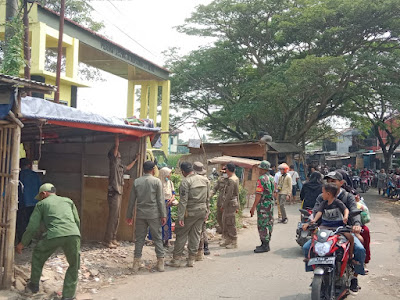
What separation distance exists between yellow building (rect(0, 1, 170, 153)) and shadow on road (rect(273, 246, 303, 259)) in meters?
8.69

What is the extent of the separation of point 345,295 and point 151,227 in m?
2.97

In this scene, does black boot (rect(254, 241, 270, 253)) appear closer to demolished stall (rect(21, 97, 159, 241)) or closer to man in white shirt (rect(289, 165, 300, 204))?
demolished stall (rect(21, 97, 159, 241))

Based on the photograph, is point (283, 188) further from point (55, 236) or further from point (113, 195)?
point (55, 236)

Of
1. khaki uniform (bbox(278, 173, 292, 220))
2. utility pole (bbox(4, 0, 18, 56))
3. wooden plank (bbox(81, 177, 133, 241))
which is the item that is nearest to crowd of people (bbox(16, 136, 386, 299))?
wooden plank (bbox(81, 177, 133, 241))

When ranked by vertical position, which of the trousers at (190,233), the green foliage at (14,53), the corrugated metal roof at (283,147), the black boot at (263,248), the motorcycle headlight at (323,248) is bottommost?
the black boot at (263,248)

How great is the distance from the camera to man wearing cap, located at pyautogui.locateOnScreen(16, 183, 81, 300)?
16.3 ft

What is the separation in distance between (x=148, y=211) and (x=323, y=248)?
2.89 meters

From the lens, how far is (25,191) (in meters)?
7.49

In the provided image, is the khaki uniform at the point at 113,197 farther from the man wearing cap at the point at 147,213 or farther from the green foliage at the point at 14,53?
the green foliage at the point at 14,53

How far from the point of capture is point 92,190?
8.62 m

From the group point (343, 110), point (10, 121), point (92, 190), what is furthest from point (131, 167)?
point (343, 110)

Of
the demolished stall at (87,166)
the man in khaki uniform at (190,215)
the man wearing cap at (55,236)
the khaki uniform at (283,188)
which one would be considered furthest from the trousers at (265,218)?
the man wearing cap at (55,236)

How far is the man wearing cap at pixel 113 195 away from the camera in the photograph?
781 centimetres

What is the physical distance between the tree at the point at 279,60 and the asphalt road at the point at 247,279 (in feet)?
42.7
